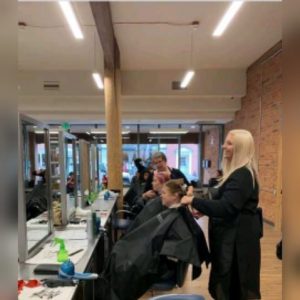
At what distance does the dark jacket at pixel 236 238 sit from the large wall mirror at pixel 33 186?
105cm

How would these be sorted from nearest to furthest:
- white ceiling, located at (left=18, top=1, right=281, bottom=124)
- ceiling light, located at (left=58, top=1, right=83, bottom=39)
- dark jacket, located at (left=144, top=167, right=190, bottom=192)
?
ceiling light, located at (left=58, top=1, right=83, bottom=39) < dark jacket, located at (left=144, top=167, right=190, bottom=192) < white ceiling, located at (left=18, top=1, right=281, bottom=124)

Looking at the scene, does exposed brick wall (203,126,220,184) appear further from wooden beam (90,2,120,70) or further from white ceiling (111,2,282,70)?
wooden beam (90,2,120,70)

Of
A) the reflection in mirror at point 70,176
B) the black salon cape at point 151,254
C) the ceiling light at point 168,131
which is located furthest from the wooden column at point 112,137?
the ceiling light at point 168,131

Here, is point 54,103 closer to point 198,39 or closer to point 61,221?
point 198,39

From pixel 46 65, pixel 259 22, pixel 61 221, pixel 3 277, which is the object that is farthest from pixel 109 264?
pixel 46 65

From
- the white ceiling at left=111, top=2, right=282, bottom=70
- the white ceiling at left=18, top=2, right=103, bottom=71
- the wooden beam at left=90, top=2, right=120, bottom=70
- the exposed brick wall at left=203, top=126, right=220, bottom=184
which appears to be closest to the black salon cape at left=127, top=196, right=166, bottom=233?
the wooden beam at left=90, top=2, right=120, bottom=70

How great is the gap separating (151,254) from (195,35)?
4831 millimetres

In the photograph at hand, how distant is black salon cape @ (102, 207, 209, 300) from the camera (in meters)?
2.03

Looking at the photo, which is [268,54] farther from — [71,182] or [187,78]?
[71,182]

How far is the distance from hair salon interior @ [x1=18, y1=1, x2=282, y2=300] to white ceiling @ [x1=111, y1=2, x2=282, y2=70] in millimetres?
23

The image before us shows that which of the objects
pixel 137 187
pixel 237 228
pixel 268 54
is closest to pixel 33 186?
pixel 237 228

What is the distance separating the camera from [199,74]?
8.15 meters

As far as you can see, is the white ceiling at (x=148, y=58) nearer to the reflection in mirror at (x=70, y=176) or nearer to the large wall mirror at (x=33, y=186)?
the reflection in mirror at (x=70, y=176)

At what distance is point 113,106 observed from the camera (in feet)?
20.8
